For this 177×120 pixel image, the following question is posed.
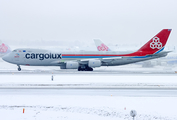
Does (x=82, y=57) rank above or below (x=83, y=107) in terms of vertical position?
below

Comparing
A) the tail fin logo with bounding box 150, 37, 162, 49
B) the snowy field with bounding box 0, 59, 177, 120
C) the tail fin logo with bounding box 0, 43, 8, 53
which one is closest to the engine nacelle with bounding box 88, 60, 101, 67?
the tail fin logo with bounding box 150, 37, 162, 49

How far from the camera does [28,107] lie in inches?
497

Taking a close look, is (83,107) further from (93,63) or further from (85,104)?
(93,63)

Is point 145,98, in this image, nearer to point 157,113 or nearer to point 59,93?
point 157,113

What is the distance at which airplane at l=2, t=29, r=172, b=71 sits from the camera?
37344mm

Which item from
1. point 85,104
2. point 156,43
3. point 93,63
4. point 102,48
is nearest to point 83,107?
point 85,104

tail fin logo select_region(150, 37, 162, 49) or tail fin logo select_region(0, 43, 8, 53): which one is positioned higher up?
tail fin logo select_region(150, 37, 162, 49)

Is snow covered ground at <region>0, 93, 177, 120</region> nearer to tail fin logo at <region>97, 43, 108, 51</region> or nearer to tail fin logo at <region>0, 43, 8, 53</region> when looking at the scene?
tail fin logo at <region>97, 43, 108, 51</region>

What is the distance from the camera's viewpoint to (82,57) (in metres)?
38.8

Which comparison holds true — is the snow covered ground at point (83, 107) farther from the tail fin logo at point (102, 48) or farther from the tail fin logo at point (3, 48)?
the tail fin logo at point (3, 48)

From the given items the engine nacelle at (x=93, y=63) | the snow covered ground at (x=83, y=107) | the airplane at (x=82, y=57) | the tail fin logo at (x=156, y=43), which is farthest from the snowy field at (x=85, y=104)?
the tail fin logo at (x=156, y=43)

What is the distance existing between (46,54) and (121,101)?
25.6m

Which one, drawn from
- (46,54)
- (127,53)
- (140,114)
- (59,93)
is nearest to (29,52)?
(46,54)

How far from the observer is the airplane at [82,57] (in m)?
37.3
